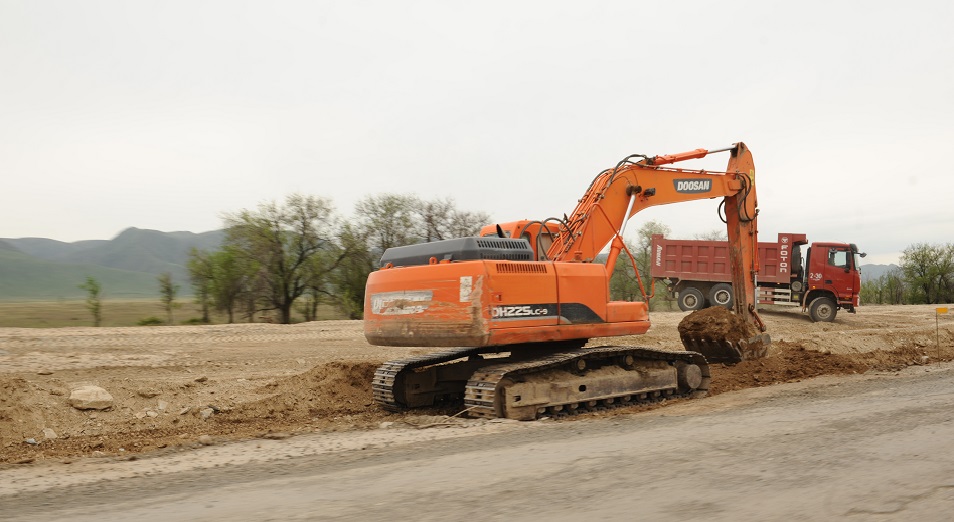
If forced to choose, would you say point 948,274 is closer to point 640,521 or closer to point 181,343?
point 181,343

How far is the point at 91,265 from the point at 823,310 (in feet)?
496

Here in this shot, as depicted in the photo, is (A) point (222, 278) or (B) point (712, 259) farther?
(B) point (712, 259)

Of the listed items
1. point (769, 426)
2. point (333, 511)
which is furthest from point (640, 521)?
point (769, 426)

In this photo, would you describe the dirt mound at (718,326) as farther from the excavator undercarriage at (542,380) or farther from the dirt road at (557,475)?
the dirt road at (557,475)

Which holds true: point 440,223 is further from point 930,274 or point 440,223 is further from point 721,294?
point 930,274

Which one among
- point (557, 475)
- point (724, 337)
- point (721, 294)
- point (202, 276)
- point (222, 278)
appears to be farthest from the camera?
point (721, 294)

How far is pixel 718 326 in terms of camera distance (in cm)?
1140

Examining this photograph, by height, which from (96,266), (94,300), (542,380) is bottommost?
(542,380)

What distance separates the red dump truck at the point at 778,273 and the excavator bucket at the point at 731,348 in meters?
13.5

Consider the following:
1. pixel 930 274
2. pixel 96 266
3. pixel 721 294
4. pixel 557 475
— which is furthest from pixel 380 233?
pixel 96 266

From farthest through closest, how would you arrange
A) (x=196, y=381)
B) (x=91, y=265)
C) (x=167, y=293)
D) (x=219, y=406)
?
(x=91, y=265)
(x=167, y=293)
(x=196, y=381)
(x=219, y=406)

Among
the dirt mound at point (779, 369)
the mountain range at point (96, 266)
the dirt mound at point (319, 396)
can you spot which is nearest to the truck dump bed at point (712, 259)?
the mountain range at point (96, 266)

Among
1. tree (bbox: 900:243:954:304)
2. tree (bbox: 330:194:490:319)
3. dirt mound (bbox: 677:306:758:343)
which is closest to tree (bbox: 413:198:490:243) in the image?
tree (bbox: 330:194:490:319)

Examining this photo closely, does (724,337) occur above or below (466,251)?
below
